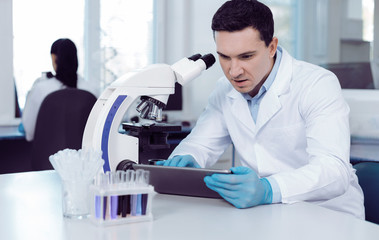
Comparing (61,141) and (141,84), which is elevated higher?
(141,84)

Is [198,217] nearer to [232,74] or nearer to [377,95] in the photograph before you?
[232,74]

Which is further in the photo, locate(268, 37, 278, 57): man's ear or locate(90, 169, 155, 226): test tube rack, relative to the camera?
locate(268, 37, 278, 57): man's ear

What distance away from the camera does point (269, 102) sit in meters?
1.67

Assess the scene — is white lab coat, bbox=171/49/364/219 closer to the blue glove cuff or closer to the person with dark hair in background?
the blue glove cuff

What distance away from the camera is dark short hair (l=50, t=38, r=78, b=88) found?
310 centimetres

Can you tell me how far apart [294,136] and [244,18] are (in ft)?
1.49

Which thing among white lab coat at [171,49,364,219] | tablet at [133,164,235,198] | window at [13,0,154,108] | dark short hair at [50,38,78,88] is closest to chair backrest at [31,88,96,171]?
dark short hair at [50,38,78,88]

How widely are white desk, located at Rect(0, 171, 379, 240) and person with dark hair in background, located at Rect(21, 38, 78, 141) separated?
171cm

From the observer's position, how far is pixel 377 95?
2.20 m

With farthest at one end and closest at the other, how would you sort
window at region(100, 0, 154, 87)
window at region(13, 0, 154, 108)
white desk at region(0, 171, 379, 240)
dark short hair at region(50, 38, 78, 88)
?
window at region(100, 0, 154, 87) → window at region(13, 0, 154, 108) → dark short hair at region(50, 38, 78, 88) → white desk at region(0, 171, 379, 240)

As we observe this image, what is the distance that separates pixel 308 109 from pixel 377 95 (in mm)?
751

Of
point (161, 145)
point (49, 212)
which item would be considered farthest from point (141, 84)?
point (49, 212)

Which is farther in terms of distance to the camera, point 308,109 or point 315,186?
point 308,109

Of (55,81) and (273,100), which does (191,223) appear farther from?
(55,81)
